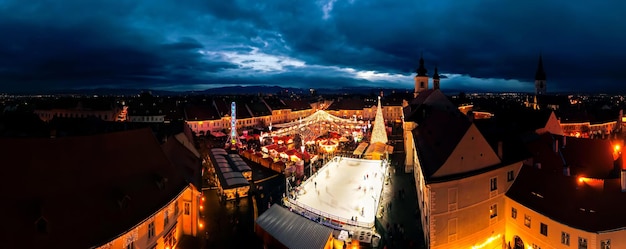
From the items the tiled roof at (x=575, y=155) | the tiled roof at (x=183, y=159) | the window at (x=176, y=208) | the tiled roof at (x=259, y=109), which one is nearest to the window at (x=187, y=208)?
the tiled roof at (x=183, y=159)

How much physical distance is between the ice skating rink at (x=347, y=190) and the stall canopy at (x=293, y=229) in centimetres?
296

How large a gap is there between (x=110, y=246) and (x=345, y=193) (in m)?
18.1

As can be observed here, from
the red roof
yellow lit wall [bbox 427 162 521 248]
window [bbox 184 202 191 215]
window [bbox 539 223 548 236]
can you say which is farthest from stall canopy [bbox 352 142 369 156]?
the red roof

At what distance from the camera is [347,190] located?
28828 mm

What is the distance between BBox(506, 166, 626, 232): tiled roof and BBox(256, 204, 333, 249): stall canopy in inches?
422

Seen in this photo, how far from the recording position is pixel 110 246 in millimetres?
12414

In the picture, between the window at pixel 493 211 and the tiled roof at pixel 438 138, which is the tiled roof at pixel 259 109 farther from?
the window at pixel 493 211

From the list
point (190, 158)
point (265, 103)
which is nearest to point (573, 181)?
point (190, 158)

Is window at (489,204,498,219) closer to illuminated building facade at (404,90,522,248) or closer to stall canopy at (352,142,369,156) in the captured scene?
illuminated building facade at (404,90,522,248)

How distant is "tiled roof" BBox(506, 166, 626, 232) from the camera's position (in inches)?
645

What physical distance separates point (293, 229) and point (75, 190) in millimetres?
11206

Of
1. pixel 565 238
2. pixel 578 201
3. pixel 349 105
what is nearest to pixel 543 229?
pixel 565 238

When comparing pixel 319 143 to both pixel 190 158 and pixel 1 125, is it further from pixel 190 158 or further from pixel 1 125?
pixel 1 125

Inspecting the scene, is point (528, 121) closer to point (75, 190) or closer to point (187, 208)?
point (187, 208)
